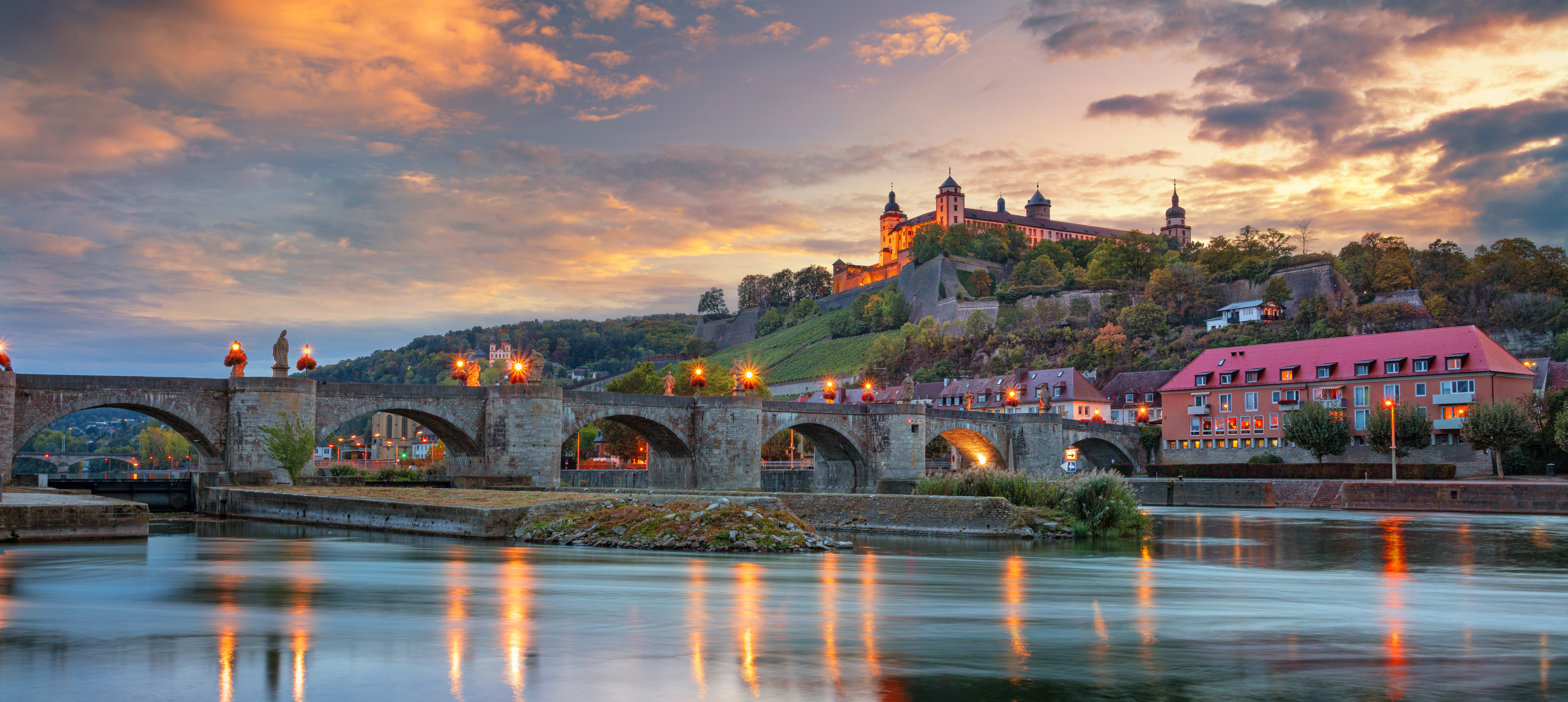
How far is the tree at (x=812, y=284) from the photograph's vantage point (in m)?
183

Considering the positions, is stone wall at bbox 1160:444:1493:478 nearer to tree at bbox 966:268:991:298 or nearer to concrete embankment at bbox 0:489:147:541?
concrete embankment at bbox 0:489:147:541

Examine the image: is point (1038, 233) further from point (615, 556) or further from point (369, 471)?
point (615, 556)

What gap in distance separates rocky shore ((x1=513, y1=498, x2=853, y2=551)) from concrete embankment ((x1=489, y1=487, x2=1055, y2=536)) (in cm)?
292

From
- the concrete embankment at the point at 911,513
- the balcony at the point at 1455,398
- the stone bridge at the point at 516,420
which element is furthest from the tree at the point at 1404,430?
the concrete embankment at the point at 911,513

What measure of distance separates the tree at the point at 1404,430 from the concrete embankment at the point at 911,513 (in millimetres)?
37606

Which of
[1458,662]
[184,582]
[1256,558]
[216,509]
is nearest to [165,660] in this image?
[184,582]

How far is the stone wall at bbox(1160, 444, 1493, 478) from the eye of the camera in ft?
195

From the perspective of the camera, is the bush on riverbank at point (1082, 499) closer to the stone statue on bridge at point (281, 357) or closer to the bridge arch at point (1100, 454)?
the stone statue on bridge at point (281, 357)

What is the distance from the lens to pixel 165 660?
32.4 feet

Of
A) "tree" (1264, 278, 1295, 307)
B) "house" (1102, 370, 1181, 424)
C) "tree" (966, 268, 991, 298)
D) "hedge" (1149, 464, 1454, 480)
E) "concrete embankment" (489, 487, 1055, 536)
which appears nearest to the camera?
"concrete embankment" (489, 487, 1055, 536)

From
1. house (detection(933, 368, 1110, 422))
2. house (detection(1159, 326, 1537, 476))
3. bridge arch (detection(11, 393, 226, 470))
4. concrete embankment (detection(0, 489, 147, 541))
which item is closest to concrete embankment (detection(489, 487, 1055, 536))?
concrete embankment (detection(0, 489, 147, 541))

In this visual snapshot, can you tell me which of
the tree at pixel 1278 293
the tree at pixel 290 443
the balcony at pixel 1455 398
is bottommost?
the tree at pixel 290 443

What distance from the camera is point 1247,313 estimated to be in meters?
115

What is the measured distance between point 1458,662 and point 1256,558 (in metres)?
13.8
